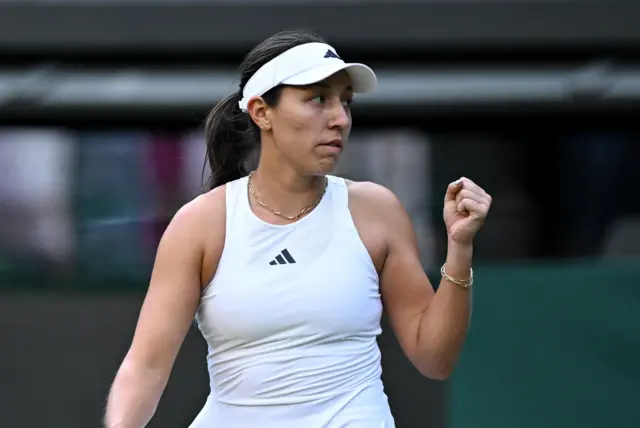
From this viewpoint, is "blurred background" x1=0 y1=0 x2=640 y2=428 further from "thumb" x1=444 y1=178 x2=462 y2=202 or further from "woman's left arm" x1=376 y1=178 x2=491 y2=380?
"thumb" x1=444 y1=178 x2=462 y2=202

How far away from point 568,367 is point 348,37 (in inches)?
150

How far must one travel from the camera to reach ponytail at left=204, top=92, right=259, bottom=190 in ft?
11.9

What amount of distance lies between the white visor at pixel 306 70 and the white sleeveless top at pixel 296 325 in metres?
0.35

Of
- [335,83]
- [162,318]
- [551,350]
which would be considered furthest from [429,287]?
[551,350]

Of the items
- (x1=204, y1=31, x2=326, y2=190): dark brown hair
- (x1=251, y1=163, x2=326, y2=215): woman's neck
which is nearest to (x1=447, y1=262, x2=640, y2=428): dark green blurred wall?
(x1=204, y1=31, x2=326, y2=190): dark brown hair

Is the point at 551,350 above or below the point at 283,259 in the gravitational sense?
below

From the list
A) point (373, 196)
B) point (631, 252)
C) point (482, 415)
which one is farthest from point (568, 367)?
point (373, 196)

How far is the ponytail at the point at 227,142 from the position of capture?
3.62 m

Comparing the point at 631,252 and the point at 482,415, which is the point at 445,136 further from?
the point at 482,415

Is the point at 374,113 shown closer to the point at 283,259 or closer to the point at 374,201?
the point at 374,201

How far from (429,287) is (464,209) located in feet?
1.02

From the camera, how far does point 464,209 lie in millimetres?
3104

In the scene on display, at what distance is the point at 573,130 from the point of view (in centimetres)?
939

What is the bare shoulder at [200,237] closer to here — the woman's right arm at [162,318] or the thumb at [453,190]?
the woman's right arm at [162,318]
